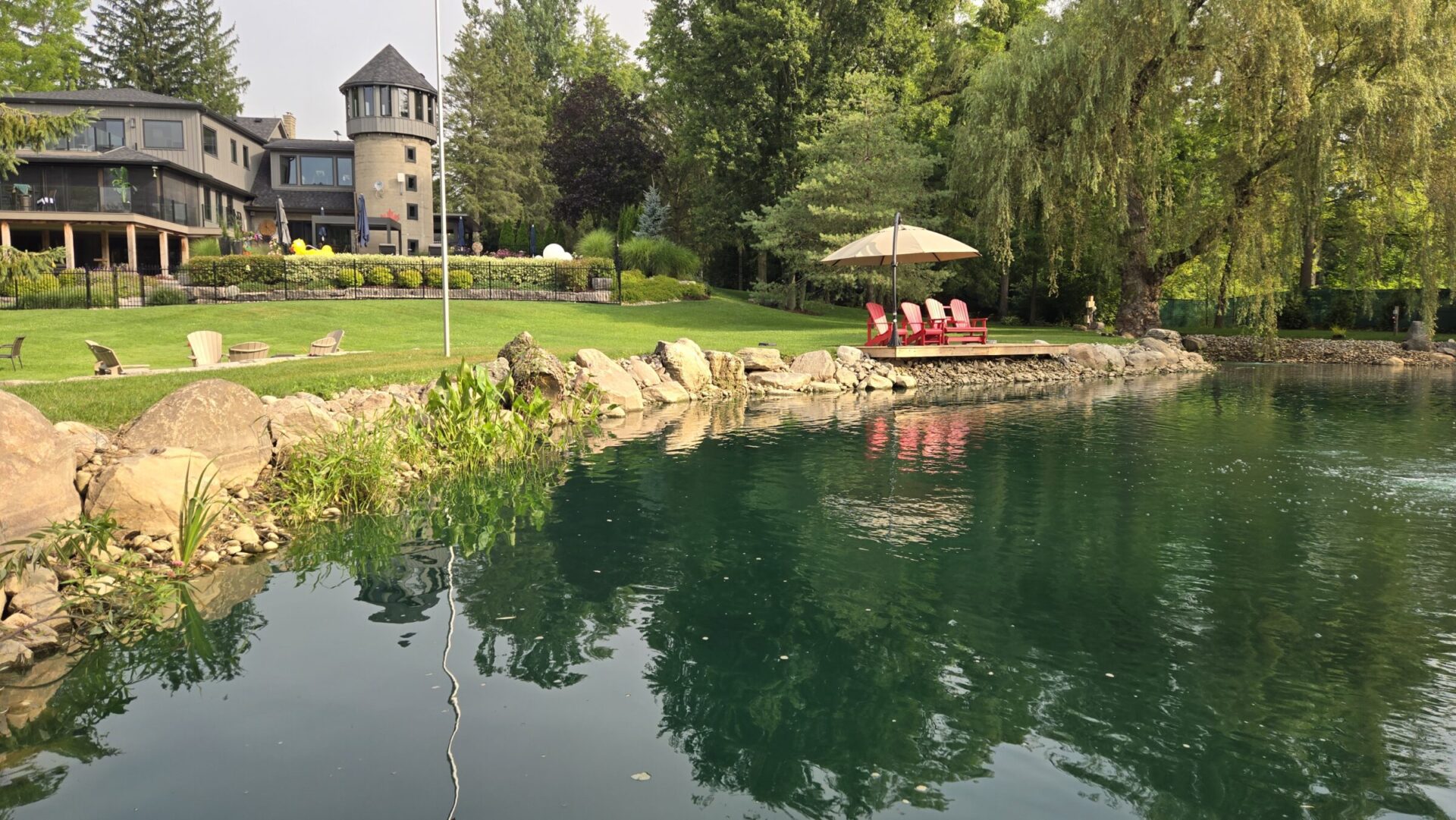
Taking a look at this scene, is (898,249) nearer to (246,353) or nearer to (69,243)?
(246,353)

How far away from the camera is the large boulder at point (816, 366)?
21469 millimetres

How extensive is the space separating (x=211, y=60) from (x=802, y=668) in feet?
220

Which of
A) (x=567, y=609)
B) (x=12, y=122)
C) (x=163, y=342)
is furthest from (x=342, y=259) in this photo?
(x=567, y=609)

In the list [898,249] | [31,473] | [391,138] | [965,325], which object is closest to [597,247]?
[391,138]

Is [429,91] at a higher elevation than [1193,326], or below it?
higher

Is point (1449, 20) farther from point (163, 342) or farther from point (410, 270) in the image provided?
point (163, 342)

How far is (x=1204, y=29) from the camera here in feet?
87.9

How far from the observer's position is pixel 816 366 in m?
21.6

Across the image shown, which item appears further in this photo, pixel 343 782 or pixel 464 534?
pixel 464 534

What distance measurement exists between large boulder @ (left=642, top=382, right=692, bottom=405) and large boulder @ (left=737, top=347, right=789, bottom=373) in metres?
2.35

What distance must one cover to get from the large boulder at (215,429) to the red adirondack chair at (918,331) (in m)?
17.3

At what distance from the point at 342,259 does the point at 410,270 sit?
2.14 meters

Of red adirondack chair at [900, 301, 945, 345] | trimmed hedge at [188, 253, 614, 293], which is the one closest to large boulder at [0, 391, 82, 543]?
red adirondack chair at [900, 301, 945, 345]

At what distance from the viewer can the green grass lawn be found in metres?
11.9
